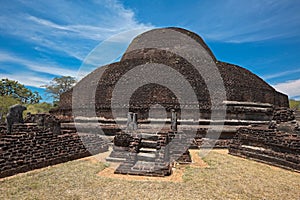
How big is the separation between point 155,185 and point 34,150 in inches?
155

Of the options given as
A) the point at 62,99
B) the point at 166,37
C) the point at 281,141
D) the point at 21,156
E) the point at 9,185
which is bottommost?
the point at 9,185

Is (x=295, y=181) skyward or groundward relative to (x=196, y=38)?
groundward

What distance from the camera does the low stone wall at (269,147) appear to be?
19.5ft

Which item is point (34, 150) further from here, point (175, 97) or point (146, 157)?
point (175, 97)

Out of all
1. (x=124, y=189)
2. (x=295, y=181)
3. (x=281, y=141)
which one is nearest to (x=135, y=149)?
(x=124, y=189)

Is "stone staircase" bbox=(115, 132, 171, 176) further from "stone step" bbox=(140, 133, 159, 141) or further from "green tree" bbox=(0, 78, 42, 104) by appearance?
"green tree" bbox=(0, 78, 42, 104)

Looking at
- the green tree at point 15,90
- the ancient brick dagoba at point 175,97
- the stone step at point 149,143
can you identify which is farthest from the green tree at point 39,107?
the stone step at point 149,143

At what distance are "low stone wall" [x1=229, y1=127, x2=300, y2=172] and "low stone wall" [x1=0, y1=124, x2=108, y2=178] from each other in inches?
239

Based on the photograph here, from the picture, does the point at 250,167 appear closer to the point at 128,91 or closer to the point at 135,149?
the point at 135,149

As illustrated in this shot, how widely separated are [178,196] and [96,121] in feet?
29.4

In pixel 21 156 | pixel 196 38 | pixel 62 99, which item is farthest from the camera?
pixel 196 38

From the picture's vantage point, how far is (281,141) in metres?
6.42

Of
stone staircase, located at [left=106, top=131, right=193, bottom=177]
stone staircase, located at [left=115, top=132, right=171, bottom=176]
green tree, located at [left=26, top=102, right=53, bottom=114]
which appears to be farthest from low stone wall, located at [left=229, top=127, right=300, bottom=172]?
green tree, located at [left=26, top=102, right=53, bottom=114]

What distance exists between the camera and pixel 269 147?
22.6 feet
